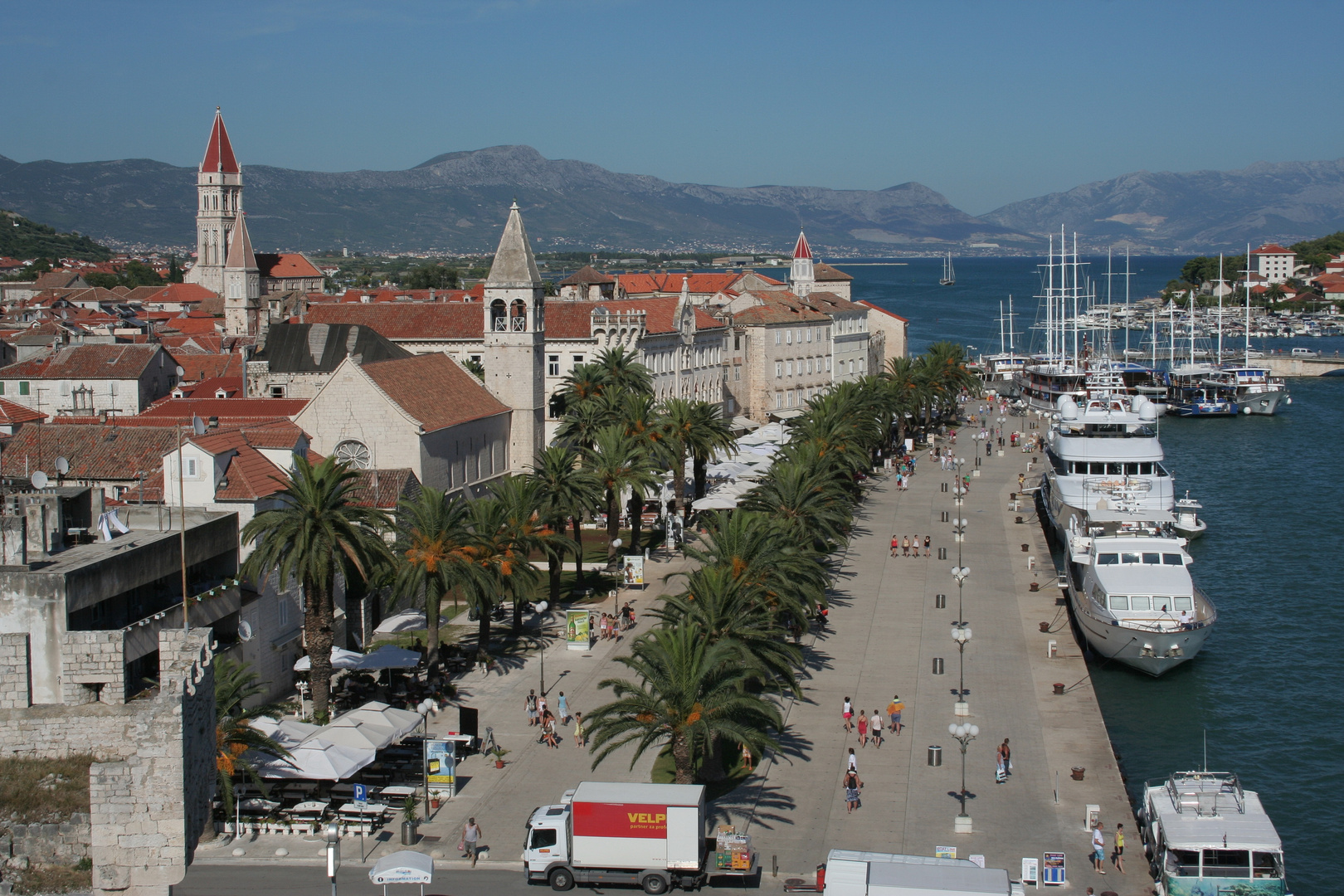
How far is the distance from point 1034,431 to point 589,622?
2867 inches

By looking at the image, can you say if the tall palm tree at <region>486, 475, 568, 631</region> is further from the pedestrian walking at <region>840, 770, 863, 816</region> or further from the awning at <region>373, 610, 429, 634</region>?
the pedestrian walking at <region>840, 770, 863, 816</region>

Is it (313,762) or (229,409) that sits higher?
(229,409)

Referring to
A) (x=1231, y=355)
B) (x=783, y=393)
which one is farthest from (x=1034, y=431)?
(x=1231, y=355)

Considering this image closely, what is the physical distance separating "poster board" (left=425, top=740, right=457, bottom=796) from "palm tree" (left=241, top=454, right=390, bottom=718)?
6048 mm

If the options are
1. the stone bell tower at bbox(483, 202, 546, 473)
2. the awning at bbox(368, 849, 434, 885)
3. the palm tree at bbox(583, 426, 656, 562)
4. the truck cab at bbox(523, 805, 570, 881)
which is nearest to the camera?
the awning at bbox(368, 849, 434, 885)

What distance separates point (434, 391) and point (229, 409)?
33.5 ft

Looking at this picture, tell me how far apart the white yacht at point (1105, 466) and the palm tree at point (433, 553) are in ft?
98.5

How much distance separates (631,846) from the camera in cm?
2866

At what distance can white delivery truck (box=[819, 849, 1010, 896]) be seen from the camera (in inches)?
1001

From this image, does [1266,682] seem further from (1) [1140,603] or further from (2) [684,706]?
(2) [684,706]

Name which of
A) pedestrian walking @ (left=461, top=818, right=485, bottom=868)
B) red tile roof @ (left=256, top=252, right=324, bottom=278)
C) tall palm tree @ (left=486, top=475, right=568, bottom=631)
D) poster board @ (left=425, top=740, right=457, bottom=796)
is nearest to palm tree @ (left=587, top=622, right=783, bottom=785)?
pedestrian walking @ (left=461, top=818, right=485, bottom=868)

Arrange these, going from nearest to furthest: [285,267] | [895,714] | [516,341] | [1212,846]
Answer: [1212,846]
[895,714]
[516,341]
[285,267]

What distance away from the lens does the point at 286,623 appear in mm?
43344

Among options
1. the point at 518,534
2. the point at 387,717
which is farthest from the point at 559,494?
the point at 387,717
